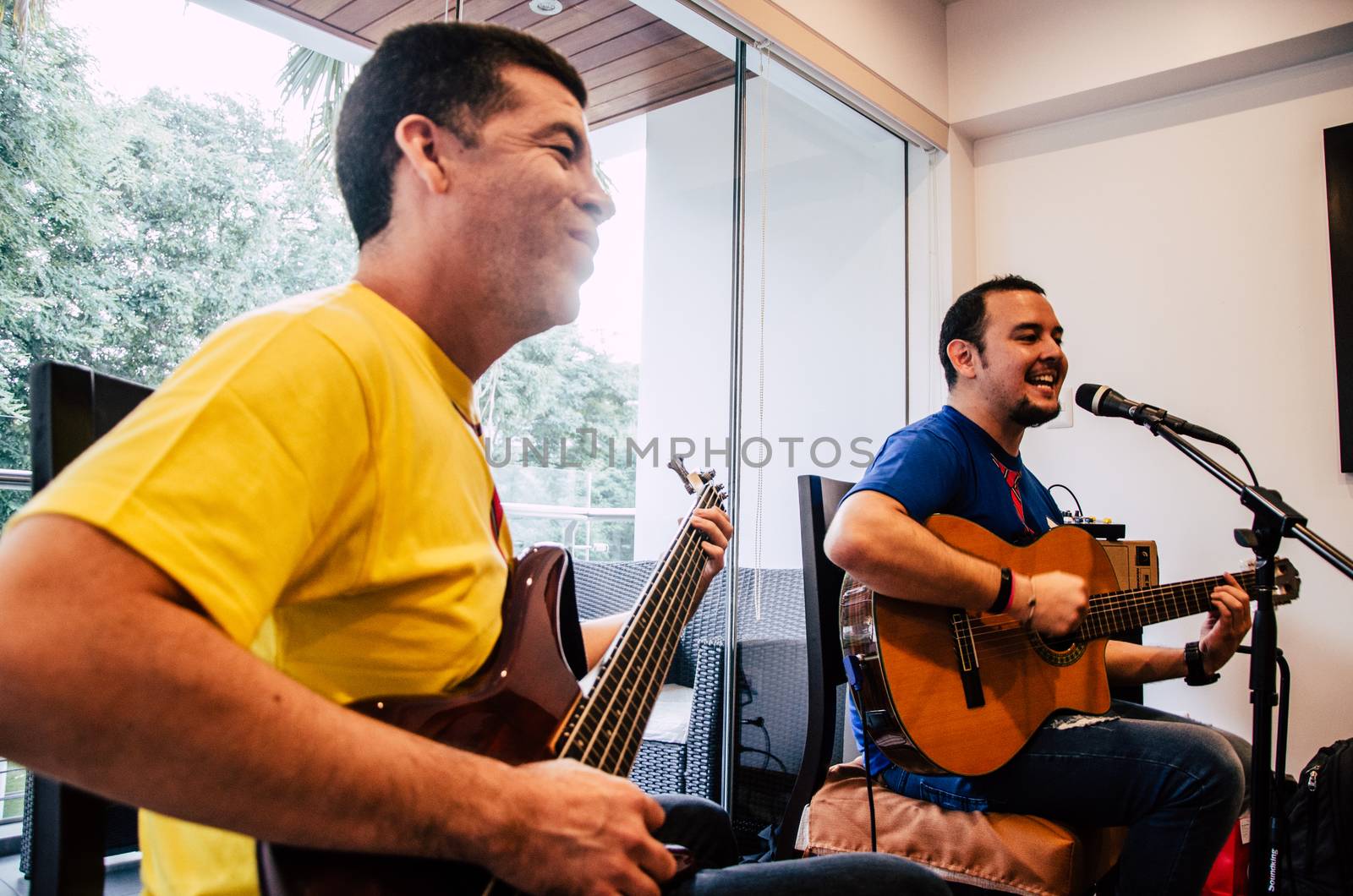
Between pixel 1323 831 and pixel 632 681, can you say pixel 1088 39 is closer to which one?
pixel 1323 831

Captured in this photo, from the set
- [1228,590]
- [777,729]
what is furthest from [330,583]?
[777,729]

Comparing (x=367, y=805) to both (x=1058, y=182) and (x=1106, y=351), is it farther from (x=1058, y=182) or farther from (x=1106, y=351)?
(x=1058, y=182)

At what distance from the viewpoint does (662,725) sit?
2.53 metres

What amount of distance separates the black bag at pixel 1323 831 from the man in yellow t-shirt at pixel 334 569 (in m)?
1.92

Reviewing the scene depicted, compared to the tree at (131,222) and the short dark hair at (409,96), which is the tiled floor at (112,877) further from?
the short dark hair at (409,96)

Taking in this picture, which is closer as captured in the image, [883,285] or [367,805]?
[367,805]

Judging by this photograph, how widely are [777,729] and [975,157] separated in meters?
2.62

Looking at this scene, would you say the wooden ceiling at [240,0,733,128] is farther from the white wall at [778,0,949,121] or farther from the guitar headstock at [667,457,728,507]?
the guitar headstock at [667,457,728,507]

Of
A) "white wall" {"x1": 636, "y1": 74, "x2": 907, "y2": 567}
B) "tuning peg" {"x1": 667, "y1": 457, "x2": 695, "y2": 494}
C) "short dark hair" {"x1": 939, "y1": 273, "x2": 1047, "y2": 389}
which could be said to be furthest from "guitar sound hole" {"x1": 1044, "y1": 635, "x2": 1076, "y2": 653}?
"white wall" {"x1": 636, "y1": 74, "x2": 907, "y2": 567}

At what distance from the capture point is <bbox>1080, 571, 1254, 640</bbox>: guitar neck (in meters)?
1.78

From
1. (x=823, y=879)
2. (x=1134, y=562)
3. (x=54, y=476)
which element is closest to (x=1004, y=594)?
(x=1134, y=562)

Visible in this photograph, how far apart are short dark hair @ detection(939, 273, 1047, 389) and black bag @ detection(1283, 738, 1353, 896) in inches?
53.4

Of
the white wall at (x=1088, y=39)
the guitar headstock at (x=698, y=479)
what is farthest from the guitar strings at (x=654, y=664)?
the white wall at (x=1088, y=39)

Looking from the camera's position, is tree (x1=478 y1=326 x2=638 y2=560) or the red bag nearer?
tree (x1=478 y1=326 x2=638 y2=560)
